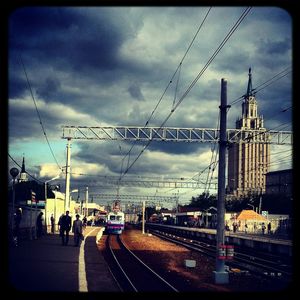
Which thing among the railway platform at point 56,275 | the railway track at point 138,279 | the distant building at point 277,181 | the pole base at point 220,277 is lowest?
the railway track at point 138,279

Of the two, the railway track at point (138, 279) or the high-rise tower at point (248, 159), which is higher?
the high-rise tower at point (248, 159)

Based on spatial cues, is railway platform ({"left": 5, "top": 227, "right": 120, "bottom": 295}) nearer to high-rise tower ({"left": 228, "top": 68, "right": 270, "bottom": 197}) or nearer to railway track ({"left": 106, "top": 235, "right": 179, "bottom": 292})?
railway track ({"left": 106, "top": 235, "right": 179, "bottom": 292})

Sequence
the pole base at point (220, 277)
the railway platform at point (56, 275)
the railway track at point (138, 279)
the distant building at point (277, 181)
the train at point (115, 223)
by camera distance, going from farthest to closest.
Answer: the distant building at point (277, 181)
the train at point (115, 223)
the pole base at point (220, 277)
the railway track at point (138, 279)
the railway platform at point (56, 275)

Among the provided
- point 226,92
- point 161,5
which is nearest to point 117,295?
point 161,5

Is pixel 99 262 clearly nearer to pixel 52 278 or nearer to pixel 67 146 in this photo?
pixel 52 278

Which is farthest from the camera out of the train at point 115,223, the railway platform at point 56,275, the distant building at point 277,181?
the distant building at point 277,181

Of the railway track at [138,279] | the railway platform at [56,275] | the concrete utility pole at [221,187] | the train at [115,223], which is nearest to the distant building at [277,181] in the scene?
the train at [115,223]

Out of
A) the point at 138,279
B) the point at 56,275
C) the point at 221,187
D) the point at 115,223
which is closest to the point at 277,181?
the point at 115,223

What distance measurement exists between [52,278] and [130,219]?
615 feet

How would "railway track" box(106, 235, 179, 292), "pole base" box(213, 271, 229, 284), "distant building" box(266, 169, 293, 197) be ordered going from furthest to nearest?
"distant building" box(266, 169, 293, 197)
"pole base" box(213, 271, 229, 284)
"railway track" box(106, 235, 179, 292)

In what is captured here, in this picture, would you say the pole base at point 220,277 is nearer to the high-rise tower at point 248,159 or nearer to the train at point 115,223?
the train at point 115,223

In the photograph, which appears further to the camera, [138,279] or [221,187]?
[138,279]

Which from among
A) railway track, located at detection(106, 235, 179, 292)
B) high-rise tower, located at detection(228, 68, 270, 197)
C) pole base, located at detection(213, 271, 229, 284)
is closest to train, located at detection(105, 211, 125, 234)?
railway track, located at detection(106, 235, 179, 292)

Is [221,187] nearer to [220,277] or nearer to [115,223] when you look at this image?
[220,277]
